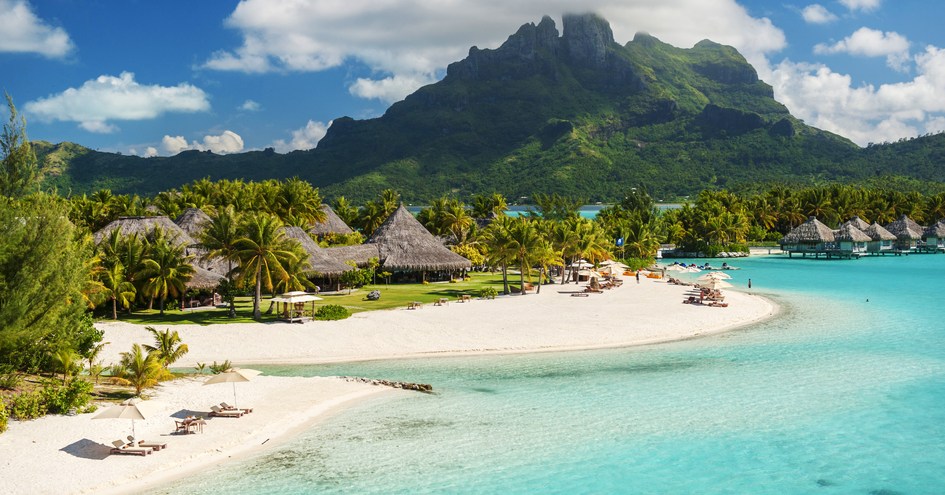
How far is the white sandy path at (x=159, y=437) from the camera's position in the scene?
13.7 meters

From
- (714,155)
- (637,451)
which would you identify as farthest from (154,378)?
(714,155)

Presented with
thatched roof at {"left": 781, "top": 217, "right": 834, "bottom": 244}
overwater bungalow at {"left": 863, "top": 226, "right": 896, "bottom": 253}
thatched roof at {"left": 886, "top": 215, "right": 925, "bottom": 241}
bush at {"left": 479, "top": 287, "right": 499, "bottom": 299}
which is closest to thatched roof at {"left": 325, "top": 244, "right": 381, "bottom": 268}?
bush at {"left": 479, "top": 287, "right": 499, "bottom": 299}

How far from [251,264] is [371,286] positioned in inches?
627

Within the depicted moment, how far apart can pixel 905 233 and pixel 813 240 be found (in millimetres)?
15813

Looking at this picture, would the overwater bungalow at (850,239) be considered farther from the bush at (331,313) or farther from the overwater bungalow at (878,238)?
the bush at (331,313)

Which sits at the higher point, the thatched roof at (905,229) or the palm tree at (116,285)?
the thatched roof at (905,229)

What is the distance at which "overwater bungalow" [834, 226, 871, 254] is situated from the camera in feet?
272

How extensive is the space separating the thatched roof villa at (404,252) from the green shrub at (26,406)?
29.0 metres

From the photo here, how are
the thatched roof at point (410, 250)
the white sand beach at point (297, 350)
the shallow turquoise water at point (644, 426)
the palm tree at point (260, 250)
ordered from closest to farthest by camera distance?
the white sand beach at point (297, 350), the shallow turquoise water at point (644, 426), the palm tree at point (260, 250), the thatched roof at point (410, 250)

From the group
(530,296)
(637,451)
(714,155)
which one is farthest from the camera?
(714,155)

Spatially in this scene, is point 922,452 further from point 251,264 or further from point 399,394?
point 251,264

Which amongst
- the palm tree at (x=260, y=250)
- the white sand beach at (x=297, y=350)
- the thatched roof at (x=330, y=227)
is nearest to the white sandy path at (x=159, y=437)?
the white sand beach at (x=297, y=350)

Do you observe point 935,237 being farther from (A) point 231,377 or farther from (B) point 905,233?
(A) point 231,377

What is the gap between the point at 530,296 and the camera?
43.2m
